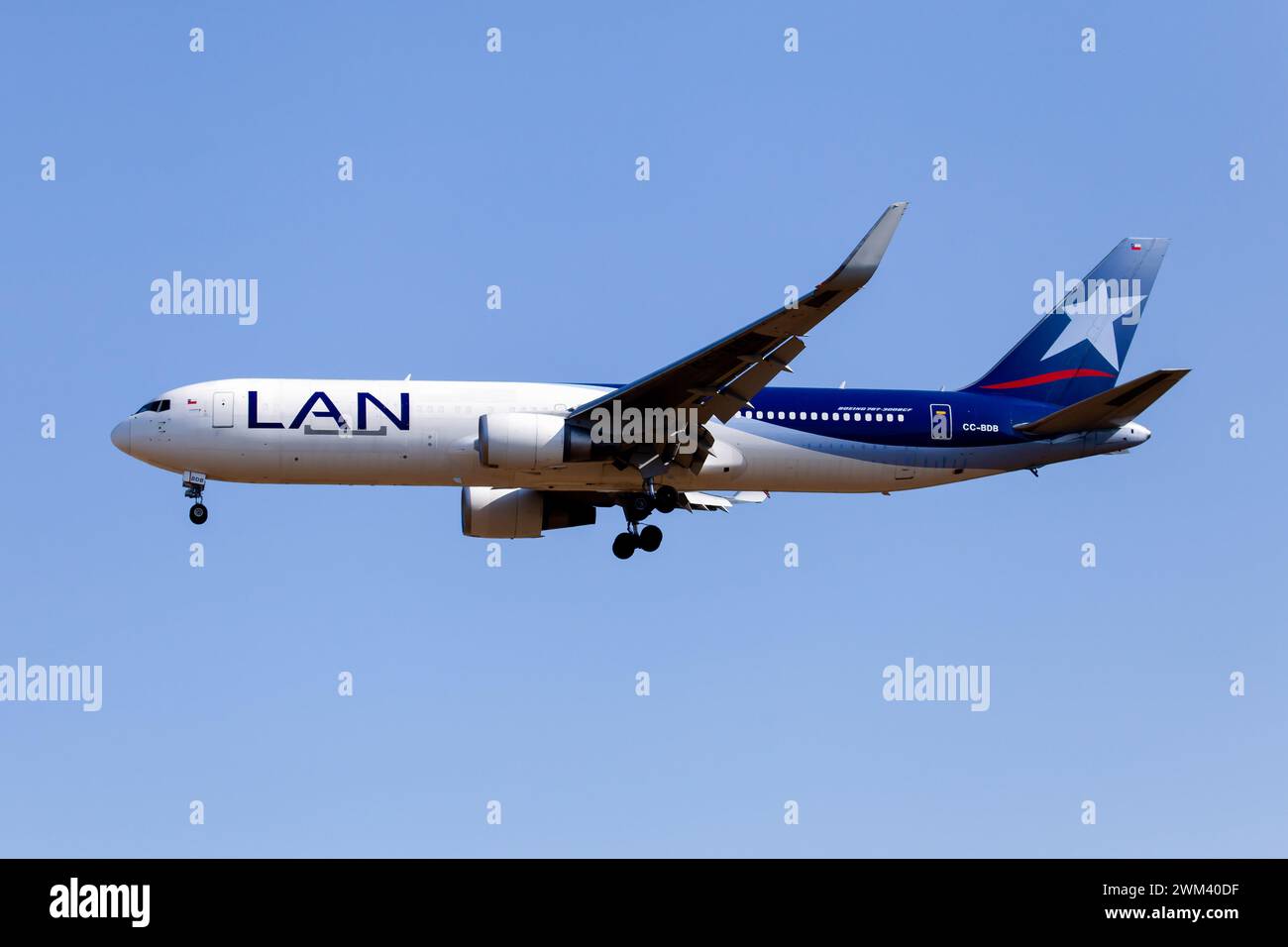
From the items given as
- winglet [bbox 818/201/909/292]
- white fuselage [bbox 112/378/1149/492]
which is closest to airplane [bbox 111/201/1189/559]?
white fuselage [bbox 112/378/1149/492]

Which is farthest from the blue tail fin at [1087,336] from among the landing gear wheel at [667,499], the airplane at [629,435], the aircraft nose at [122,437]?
the aircraft nose at [122,437]

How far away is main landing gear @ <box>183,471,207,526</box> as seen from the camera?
140 ft

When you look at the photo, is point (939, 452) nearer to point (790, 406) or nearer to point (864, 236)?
point (790, 406)

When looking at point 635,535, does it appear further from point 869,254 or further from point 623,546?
point 869,254

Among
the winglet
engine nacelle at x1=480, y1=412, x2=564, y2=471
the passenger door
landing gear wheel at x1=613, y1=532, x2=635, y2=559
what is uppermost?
the winglet

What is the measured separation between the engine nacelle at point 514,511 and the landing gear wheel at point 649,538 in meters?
2.36

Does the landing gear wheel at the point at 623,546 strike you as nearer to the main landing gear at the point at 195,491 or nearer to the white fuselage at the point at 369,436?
the white fuselage at the point at 369,436

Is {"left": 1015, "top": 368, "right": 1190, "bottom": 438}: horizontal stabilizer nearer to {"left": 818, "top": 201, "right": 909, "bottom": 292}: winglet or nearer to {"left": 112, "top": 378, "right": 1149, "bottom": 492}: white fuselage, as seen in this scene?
{"left": 112, "top": 378, "right": 1149, "bottom": 492}: white fuselage

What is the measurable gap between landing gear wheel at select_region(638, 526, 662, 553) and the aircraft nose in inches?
509

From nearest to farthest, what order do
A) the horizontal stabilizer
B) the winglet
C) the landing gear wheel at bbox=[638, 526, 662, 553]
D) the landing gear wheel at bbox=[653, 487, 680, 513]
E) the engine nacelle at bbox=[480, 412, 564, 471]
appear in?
the winglet
the engine nacelle at bbox=[480, 412, 564, 471]
the horizontal stabilizer
the landing gear wheel at bbox=[653, 487, 680, 513]
the landing gear wheel at bbox=[638, 526, 662, 553]

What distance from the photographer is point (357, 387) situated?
140ft

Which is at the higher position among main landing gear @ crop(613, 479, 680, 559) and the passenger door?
the passenger door

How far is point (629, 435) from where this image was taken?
138 feet

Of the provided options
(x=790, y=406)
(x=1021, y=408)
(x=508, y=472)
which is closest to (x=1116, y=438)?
(x=1021, y=408)
